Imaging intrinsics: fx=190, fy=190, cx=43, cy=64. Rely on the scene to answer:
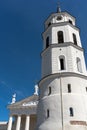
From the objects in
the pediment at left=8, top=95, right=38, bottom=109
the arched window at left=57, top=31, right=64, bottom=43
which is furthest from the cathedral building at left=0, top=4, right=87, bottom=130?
the pediment at left=8, top=95, right=38, bottom=109

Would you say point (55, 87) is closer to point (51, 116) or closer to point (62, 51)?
point (51, 116)

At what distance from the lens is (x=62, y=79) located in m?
20.1

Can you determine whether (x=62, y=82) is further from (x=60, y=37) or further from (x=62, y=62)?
(x=60, y=37)

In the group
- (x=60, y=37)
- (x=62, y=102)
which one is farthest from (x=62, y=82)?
(x=60, y=37)

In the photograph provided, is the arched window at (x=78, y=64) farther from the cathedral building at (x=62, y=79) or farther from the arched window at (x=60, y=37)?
the arched window at (x=60, y=37)

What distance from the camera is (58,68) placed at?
21.3 meters

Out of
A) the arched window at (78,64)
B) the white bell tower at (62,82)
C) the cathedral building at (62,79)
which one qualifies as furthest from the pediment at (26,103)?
the arched window at (78,64)

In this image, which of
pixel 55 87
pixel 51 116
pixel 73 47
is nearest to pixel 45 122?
pixel 51 116

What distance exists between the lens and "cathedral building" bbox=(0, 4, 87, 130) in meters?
17.8

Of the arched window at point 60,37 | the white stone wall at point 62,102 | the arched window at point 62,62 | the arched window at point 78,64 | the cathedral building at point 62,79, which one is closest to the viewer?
the white stone wall at point 62,102

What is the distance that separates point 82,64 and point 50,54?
3.96m

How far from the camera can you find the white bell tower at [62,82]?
58.3ft

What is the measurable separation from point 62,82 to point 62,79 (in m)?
0.36

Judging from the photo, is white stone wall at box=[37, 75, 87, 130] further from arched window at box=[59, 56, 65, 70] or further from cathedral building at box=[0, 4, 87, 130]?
arched window at box=[59, 56, 65, 70]
